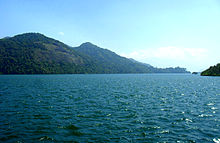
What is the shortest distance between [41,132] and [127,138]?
11275mm

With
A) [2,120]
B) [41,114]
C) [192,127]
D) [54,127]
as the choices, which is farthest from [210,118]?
[2,120]

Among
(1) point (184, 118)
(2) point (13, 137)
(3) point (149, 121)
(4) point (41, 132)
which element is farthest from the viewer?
(1) point (184, 118)

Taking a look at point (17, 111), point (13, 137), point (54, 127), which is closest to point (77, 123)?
point (54, 127)

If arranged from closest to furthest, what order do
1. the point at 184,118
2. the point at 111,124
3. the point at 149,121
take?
1. the point at 111,124
2. the point at 149,121
3. the point at 184,118

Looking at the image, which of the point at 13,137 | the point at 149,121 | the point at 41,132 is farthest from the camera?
the point at 149,121

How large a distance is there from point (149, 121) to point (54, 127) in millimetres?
14770

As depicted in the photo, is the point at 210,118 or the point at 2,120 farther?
the point at 210,118

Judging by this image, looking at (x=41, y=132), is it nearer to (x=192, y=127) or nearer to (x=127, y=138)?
(x=127, y=138)

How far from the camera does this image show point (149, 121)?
24453mm

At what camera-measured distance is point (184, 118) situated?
2625cm

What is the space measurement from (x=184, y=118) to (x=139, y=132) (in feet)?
36.3

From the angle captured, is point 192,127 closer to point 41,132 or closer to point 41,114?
point 41,132

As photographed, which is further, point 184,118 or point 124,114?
point 124,114

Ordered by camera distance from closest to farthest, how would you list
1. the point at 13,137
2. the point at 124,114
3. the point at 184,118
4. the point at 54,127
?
the point at 13,137 < the point at 54,127 < the point at 184,118 < the point at 124,114
